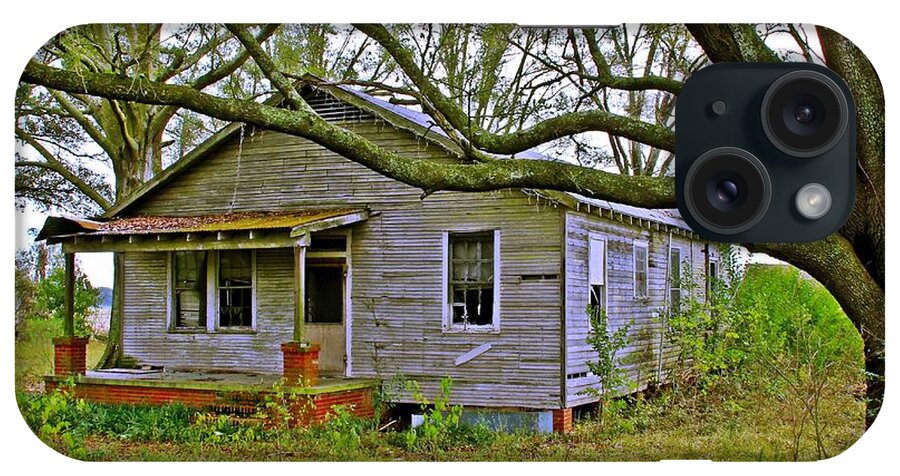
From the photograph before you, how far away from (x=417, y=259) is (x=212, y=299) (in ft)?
5.10

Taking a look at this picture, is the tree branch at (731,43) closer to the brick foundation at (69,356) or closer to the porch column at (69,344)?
the porch column at (69,344)

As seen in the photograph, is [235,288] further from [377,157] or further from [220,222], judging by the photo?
[377,157]

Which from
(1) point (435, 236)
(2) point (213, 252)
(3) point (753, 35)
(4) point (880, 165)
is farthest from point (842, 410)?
(2) point (213, 252)

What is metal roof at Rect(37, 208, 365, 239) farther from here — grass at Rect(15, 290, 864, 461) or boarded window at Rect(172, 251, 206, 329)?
grass at Rect(15, 290, 864, 461)

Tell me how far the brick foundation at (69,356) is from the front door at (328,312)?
57.3 inches

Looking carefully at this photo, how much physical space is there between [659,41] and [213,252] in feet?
11.3

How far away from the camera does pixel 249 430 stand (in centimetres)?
813

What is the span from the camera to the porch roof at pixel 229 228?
866 centimetres

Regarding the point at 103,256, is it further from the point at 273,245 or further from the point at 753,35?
the point at 753,35

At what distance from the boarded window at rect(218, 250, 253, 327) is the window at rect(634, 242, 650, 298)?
2.66 m

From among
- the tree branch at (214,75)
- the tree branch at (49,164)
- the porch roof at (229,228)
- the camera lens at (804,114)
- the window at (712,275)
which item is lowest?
the window at (712,275)

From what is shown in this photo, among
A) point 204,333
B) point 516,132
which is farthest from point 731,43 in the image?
point 204,333

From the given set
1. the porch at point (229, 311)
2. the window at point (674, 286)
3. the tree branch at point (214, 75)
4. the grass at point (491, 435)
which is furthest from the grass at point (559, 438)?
the tree branch at point (214, 75)

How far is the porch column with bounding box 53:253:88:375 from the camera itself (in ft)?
26.3
